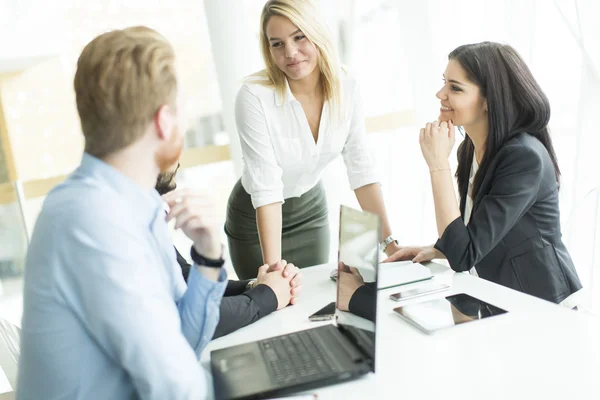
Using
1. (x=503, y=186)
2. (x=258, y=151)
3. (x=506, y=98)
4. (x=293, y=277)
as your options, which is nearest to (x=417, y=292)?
(x=293, y=277)

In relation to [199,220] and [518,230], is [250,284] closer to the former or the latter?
[199,220]

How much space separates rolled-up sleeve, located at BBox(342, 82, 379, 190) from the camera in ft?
7.06

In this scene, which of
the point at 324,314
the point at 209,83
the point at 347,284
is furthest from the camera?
the point at 209,83

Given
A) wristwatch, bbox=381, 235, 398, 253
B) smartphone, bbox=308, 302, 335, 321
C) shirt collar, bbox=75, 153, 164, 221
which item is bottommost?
smartphone, bbox=308, 302, 335, 321

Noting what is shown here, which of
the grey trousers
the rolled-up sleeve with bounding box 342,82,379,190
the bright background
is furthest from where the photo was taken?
the bright background

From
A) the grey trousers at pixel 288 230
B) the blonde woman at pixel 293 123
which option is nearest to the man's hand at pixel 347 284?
the blonde woman at pixel 293 123

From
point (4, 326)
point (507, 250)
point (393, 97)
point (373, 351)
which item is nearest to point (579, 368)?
point (373, 351)

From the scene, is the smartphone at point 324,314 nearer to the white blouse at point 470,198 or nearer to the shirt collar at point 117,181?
the shirt collar at point 117,181

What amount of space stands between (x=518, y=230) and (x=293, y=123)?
0.85m

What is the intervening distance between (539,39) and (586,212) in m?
0.77

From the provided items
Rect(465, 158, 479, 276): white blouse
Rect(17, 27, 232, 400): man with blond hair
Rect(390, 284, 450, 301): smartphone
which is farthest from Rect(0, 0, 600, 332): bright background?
Rect(17, 27, 232, 400): man with blond hair

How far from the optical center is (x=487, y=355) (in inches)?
42.1

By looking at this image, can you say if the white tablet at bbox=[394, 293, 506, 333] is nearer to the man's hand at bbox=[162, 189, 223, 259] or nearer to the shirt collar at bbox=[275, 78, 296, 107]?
the man's hand at bbox=[162, 189, 223, 259]

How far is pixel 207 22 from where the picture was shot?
11.8ft
